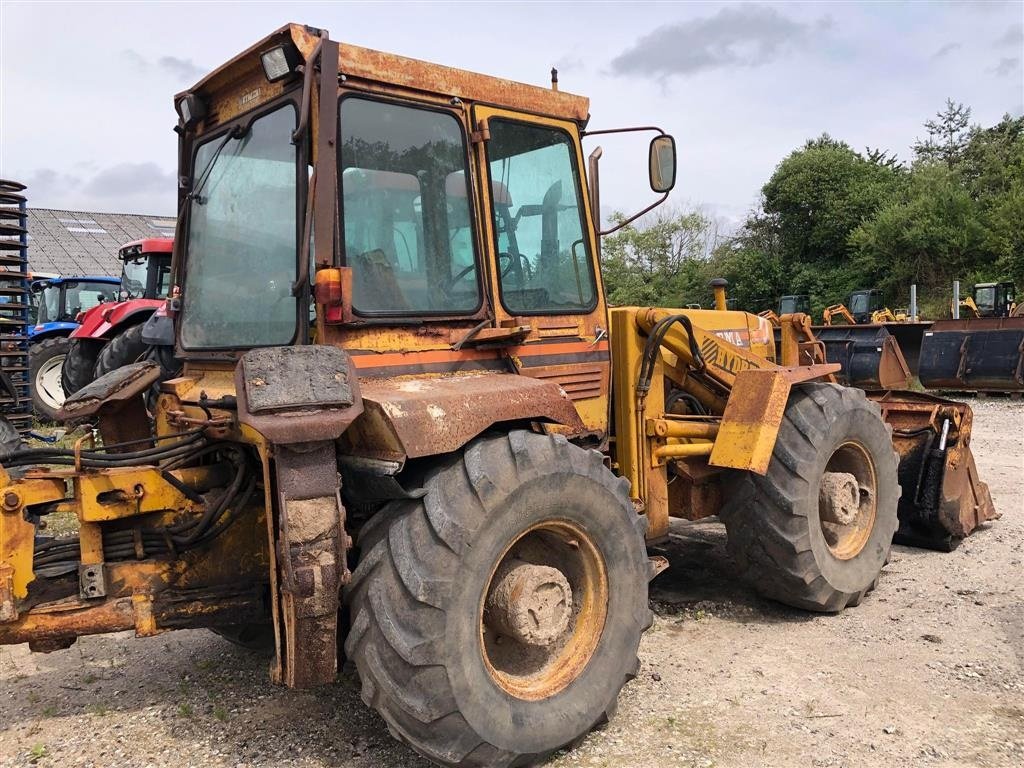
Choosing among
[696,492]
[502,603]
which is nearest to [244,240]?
[502,603]

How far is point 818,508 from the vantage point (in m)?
4.70

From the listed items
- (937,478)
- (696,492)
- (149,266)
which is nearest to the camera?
(696,492)

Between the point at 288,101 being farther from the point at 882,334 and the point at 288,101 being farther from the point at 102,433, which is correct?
the point at 882,334

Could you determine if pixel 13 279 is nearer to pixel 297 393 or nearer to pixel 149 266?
pixel 149 266

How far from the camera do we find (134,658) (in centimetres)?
436

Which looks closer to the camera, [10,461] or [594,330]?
[10,461]

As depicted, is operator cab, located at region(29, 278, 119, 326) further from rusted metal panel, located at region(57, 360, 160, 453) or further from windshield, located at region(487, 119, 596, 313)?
windshield, located at region(487, 119, 596, 313)

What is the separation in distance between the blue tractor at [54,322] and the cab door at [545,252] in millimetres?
10842

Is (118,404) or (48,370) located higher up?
(118,404)

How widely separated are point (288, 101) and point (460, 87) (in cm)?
75

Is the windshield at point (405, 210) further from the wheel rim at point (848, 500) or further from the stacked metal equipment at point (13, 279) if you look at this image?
the stacked metal equipment at point (13, 279)

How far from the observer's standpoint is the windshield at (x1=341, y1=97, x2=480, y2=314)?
130 inches

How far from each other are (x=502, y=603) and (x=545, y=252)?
1688 mm

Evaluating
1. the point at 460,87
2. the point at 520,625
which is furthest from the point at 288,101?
the point at 520,625
